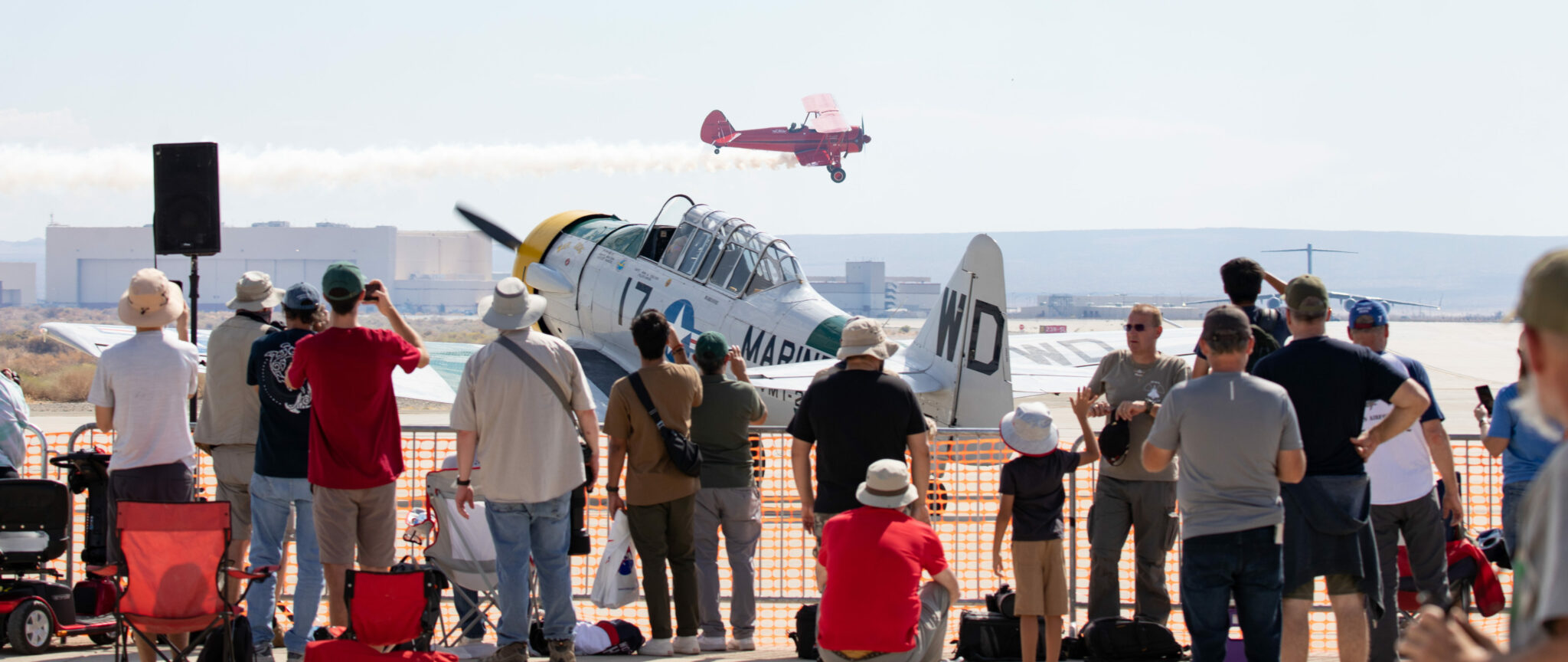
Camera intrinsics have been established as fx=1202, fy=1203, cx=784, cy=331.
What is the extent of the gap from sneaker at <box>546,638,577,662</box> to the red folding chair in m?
0.43

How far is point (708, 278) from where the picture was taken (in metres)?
11.7

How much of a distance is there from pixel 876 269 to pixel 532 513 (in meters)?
130

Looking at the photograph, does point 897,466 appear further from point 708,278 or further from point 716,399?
point 708,278

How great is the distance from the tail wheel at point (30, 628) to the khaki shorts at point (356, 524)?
1.21 metres

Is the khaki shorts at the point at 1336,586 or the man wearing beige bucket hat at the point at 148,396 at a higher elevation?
the man wearing beige bucket hat at the point at 148,396

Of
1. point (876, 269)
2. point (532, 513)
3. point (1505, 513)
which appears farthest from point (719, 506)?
point (876, 269)

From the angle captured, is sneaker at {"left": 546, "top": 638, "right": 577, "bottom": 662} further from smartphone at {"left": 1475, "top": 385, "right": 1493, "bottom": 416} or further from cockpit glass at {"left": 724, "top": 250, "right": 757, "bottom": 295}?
cockpit glass at {"left": 724, "top": 250, "right": 757, "bottom": 295}

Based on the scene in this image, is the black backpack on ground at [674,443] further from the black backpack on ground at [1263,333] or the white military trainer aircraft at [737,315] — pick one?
the white military trainer aircraft at [737,315]

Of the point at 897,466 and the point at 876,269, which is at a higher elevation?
the point at 876,269

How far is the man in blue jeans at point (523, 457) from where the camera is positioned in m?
4.44

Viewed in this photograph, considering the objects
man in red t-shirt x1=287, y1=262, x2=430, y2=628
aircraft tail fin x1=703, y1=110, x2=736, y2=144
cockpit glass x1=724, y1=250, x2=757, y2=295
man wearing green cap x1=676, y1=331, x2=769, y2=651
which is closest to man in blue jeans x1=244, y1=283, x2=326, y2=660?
man in red t-shirt x1=287, y1=262, x2=430, y2=628

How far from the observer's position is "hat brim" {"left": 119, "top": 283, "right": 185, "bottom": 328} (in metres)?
4.49

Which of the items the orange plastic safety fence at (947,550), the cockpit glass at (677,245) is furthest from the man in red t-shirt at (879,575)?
the cockpit glass at (677,245)

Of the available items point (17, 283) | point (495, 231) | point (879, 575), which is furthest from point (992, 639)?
point (17, 283)
